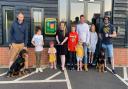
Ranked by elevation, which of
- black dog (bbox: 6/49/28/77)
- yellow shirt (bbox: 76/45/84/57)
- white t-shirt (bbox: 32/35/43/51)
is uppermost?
white t-shirt (bbox: 32/35/43/51)

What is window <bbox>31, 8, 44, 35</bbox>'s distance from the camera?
1029cm

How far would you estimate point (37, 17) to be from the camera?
10.3 meters

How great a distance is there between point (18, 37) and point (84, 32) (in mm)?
2154

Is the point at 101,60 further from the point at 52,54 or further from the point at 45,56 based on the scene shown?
the point at 45,56

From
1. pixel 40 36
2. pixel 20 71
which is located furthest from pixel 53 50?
pixel 20 71

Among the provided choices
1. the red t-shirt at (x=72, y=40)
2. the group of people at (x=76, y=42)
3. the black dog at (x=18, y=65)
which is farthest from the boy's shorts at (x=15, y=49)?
the red t-shirt at (x=72, y=40)

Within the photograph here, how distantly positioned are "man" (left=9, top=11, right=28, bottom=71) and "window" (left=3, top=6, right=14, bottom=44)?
3.23 feet

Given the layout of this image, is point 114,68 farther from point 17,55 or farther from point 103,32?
point 17,55

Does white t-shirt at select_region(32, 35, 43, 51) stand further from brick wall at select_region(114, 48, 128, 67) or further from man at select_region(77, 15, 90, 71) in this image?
brick wall at select_region(114, 48, 128, 67)

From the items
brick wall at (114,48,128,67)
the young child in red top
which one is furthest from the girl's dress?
brick wall at (114,48,128,67)

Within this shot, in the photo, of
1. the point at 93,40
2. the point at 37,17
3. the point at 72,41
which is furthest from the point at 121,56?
the point at 37,17

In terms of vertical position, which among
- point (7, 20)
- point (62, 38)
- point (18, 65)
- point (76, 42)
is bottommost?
point (18, 65)

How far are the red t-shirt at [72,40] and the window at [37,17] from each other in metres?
1.20

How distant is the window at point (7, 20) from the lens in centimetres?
1021
